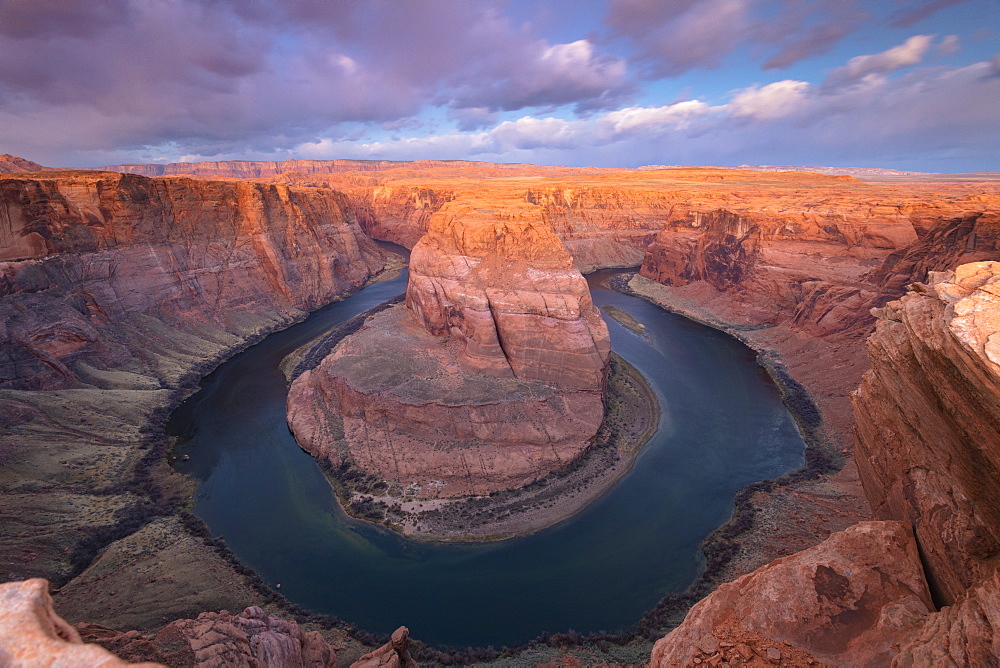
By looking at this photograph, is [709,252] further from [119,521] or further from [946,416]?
[119,521]

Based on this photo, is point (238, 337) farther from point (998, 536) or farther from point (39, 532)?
point (998, 536)

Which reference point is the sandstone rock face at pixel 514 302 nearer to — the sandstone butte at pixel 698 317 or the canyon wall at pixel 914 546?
the sandstone butte at pixel 698 317

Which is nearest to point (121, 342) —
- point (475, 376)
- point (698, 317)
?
point (475, 376)

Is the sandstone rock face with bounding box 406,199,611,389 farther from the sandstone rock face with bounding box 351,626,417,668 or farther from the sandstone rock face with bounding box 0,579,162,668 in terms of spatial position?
the sandstone rock face with bounding box 0,579,162,668

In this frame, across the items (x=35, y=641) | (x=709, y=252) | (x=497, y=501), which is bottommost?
(x=497, y=501)

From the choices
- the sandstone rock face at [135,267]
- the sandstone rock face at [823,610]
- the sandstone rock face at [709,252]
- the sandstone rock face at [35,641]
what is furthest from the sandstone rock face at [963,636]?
the sandstone rock face at [709,252]
